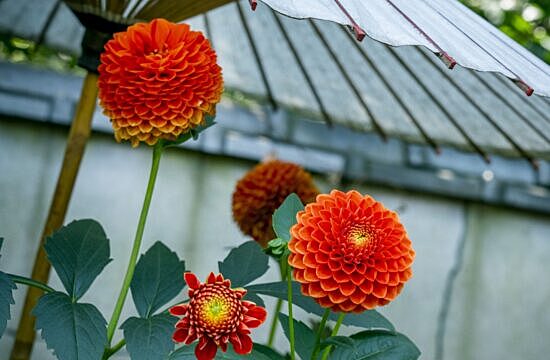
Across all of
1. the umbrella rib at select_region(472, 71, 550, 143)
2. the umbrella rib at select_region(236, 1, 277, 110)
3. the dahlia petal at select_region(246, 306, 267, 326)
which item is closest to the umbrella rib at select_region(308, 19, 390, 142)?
the umbrella rib at select_region(236, 1, 277, 110)

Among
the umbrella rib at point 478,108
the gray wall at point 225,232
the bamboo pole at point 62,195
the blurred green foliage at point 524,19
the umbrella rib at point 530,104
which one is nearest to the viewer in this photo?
the bamboo pole at point 62,195

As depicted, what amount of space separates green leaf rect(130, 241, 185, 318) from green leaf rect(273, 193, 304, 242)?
197 mm

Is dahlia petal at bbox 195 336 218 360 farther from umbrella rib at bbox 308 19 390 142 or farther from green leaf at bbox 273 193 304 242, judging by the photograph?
umbrella rib at bbox 308 19 390 142

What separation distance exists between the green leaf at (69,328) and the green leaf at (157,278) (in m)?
0.08

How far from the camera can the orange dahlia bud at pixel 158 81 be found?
0.87 m

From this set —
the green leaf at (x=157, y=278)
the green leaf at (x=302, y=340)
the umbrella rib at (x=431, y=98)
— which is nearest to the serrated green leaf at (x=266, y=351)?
the green leaf at (x=302, y=340)

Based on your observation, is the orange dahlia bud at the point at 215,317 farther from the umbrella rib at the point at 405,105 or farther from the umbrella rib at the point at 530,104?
the umbrella rib at the point at 405,105

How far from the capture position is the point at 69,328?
873mm

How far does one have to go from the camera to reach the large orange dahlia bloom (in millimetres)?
779

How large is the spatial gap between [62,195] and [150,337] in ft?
1.42

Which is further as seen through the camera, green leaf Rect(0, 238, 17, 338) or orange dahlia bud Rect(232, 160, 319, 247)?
orange dahlia bud Rect(232, 160, 319, 247)

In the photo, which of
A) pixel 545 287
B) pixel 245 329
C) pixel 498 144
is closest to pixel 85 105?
pixel 245 329

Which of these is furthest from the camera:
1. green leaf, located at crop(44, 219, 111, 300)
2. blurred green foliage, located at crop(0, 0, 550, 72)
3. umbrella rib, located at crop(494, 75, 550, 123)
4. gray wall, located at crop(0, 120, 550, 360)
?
blurred green foliage, located at crop(0, 0, 550, 72)

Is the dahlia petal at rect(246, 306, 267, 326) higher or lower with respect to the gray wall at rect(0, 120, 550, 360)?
lower
